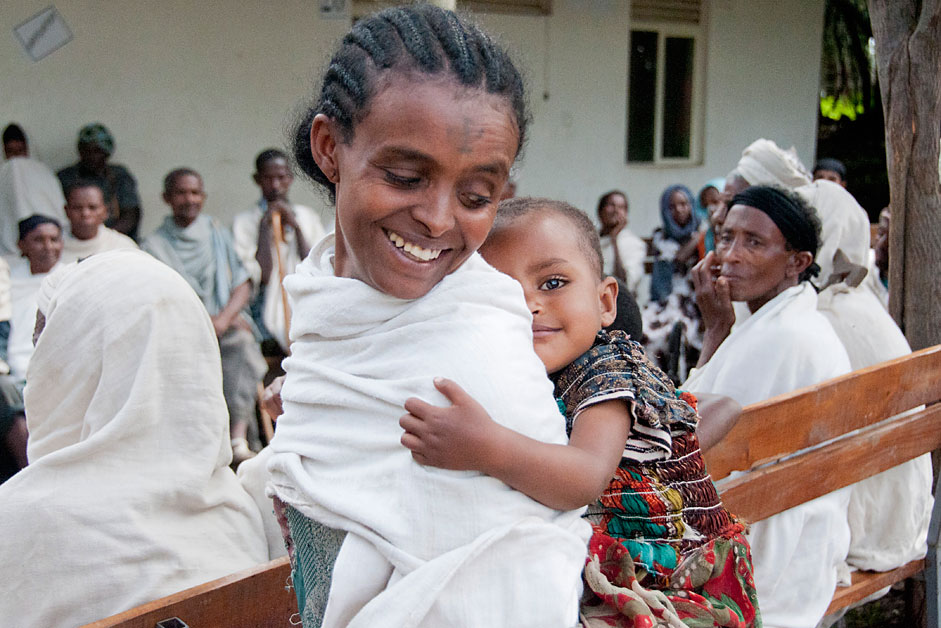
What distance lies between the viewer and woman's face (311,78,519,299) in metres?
1.13

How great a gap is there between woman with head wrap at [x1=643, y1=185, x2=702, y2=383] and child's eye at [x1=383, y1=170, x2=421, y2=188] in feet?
19.3

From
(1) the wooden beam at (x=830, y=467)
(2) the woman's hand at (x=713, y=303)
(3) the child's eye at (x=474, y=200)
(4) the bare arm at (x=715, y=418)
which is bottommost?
(1) the wooden beam at (x=830, y=467)

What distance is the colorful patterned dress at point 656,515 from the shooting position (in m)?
1.41

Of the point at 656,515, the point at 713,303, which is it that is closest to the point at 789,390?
the point at 713,303

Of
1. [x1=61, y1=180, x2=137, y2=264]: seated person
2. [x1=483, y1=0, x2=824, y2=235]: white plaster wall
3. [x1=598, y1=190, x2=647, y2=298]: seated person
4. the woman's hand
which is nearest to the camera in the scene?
the woman's hand

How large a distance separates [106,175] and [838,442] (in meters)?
5.54

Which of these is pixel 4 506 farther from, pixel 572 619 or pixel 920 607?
pixel 920 607

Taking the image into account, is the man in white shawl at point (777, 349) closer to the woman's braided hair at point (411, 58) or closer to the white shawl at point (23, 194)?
the woman's braided hair at point (411, 58)

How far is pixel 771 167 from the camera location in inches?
186

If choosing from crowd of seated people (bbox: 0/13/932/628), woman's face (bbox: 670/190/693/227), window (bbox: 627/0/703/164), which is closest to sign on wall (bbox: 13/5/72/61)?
crowd of seated people (bbox: 0/13/932/628)

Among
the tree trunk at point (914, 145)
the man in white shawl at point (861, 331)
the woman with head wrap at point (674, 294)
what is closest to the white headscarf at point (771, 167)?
the man in white shawl at point (861, 331)

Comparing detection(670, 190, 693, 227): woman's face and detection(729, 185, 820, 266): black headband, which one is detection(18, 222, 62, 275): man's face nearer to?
detection(729, 185, 820, 266): black headband

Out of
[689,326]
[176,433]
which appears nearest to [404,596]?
[176,433]

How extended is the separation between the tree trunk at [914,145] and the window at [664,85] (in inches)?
210
